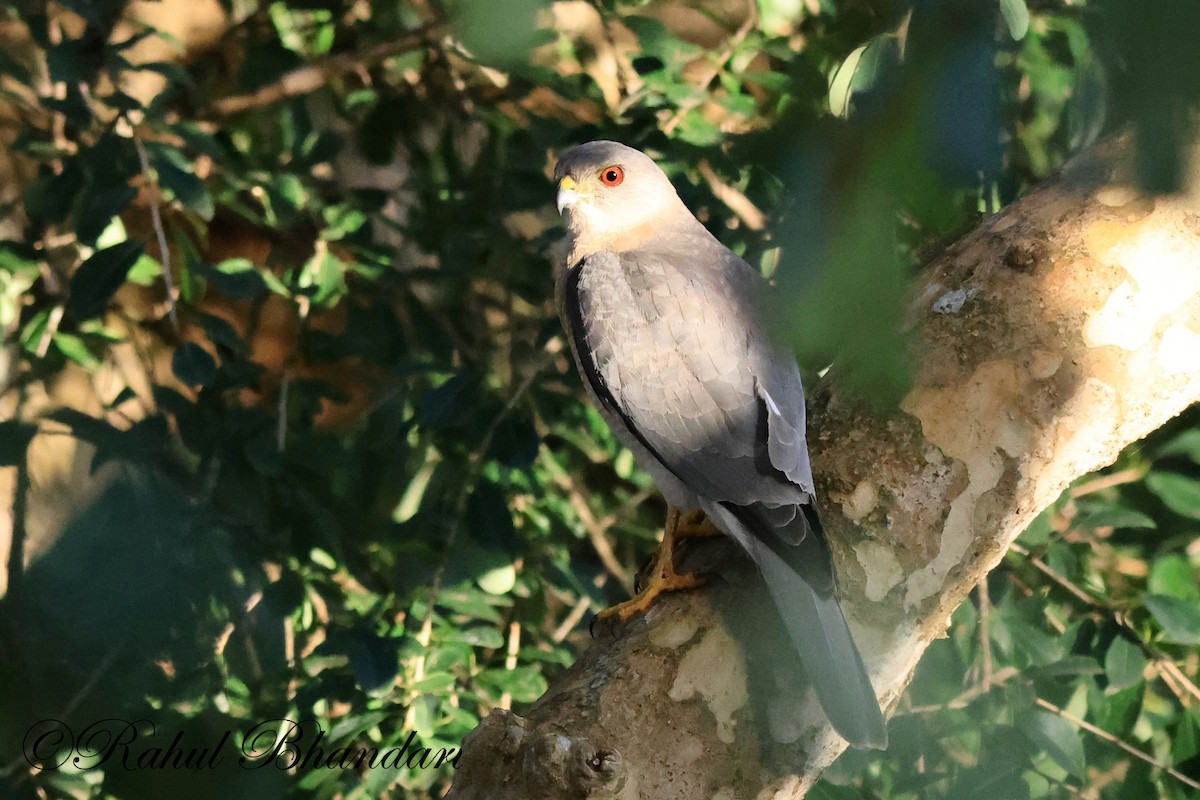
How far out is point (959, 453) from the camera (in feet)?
6.15

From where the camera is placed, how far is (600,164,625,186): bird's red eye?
2.71 m

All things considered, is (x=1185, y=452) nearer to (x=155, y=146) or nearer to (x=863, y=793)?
(x=863, y=793)

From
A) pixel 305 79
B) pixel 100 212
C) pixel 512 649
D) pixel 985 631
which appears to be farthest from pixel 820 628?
pixel 305 79

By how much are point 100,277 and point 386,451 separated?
2.85ft

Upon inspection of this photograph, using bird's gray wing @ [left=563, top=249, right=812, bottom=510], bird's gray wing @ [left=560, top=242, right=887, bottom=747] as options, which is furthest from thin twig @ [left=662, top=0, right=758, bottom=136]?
bird's gray wing @ [left=563, top=249, right=812, bottom=510]

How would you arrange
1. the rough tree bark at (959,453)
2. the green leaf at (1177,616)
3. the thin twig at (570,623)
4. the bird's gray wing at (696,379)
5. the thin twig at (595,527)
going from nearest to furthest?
the rough tree bark at (959,453), the bird's gray wing at (696,379), the green leaf at (1177,616), the thin twig at (570,623), the thin twig at (595,527)

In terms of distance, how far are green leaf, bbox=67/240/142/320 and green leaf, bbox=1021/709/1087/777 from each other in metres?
2.30

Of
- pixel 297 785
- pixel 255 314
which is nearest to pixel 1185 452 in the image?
pixel 297 785

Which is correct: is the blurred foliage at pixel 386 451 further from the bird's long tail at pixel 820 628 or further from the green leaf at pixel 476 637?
the bird's long tail at pixel 820 628

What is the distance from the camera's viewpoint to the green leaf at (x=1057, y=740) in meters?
2.12

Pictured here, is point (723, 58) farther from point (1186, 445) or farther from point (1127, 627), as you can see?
point (1127, 627)

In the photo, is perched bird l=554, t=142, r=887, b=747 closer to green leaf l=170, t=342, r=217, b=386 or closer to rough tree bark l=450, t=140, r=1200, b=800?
rough tree bark l=450, t=140, r=1200, b=800

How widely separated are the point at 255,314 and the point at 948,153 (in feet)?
9.25

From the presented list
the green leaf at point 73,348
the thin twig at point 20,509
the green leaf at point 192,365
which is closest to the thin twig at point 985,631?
the green leaf at point 192,365
